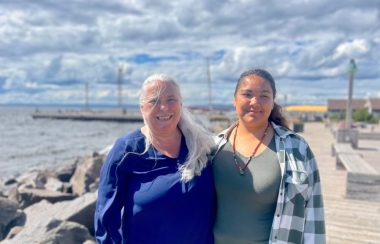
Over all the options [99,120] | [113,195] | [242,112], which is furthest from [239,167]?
[99,120]

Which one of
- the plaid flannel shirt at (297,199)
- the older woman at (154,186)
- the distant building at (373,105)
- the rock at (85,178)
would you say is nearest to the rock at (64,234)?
the older woman at (154,186)

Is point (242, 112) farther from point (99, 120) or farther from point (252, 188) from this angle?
point (99, 120)

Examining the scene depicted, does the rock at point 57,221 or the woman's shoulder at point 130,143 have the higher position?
the woman's shoulder at point 130,143

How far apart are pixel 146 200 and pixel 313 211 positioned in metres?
0.97

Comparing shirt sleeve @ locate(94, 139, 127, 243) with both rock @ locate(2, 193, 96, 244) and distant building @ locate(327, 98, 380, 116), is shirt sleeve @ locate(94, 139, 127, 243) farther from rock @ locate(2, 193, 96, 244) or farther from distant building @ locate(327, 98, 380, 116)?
distant building @ locate(327, 98, 380, 116)

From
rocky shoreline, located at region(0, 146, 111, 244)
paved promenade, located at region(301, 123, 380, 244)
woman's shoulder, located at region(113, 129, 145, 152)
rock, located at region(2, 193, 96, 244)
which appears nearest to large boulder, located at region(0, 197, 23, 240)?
rocky shoreline, located at region(0, 146, 111, 244)

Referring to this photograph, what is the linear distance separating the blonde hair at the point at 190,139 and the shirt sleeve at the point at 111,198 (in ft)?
0.61

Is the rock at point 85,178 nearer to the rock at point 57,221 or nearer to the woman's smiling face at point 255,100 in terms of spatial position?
the rock at point 57,221

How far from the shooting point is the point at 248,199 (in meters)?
2.44

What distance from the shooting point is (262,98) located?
2521 mm

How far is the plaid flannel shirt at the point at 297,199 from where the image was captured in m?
2.36

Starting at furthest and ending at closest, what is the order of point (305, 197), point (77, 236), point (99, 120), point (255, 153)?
1. point (99, 120)
2. point (77, 236)
3. point (255, 153)
4. point (305, 197)

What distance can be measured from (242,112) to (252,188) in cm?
48

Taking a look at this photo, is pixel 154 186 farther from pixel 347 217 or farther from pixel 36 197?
pixel 36 197
